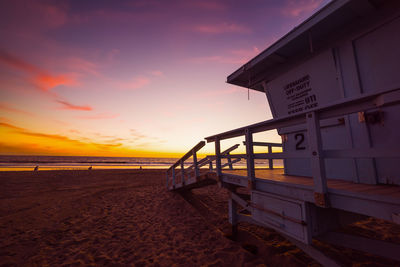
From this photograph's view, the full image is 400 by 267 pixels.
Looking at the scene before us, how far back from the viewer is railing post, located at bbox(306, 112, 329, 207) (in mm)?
2293

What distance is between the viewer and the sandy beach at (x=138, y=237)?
4043 millimetres

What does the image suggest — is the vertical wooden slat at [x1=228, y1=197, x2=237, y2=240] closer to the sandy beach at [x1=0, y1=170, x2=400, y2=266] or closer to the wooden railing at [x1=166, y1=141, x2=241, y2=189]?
the sandy beach at [x1=0, y1=170, x2=400, y2=266]

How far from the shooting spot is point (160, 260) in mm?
4133

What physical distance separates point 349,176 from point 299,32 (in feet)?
11.3

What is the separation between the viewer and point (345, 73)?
3801 millimetres

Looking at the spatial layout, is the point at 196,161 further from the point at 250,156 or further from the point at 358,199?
the point at 358,199

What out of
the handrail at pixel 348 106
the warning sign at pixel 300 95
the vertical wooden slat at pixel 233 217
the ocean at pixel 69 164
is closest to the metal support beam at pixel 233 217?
the vertical wooden slat at pixel 233 217

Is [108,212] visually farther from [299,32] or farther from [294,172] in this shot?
[299,32]

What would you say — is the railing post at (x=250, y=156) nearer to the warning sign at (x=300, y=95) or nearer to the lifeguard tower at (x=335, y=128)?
the lifeguard tower at (x=335, y=128)

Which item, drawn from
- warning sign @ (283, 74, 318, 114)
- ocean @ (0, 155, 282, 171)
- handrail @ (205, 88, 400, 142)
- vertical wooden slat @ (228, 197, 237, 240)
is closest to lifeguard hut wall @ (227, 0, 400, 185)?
warning sign @ (283, 74, 318, 114)

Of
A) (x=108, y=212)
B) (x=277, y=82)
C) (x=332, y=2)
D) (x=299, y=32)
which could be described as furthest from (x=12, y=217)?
(x=332, y=2)

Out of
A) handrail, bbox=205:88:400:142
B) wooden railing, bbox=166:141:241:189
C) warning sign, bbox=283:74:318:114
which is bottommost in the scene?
wooden railing, bbox=166:141:241:189

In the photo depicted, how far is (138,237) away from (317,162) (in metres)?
5.25

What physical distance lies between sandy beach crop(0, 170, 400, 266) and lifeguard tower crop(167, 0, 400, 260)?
104cm
